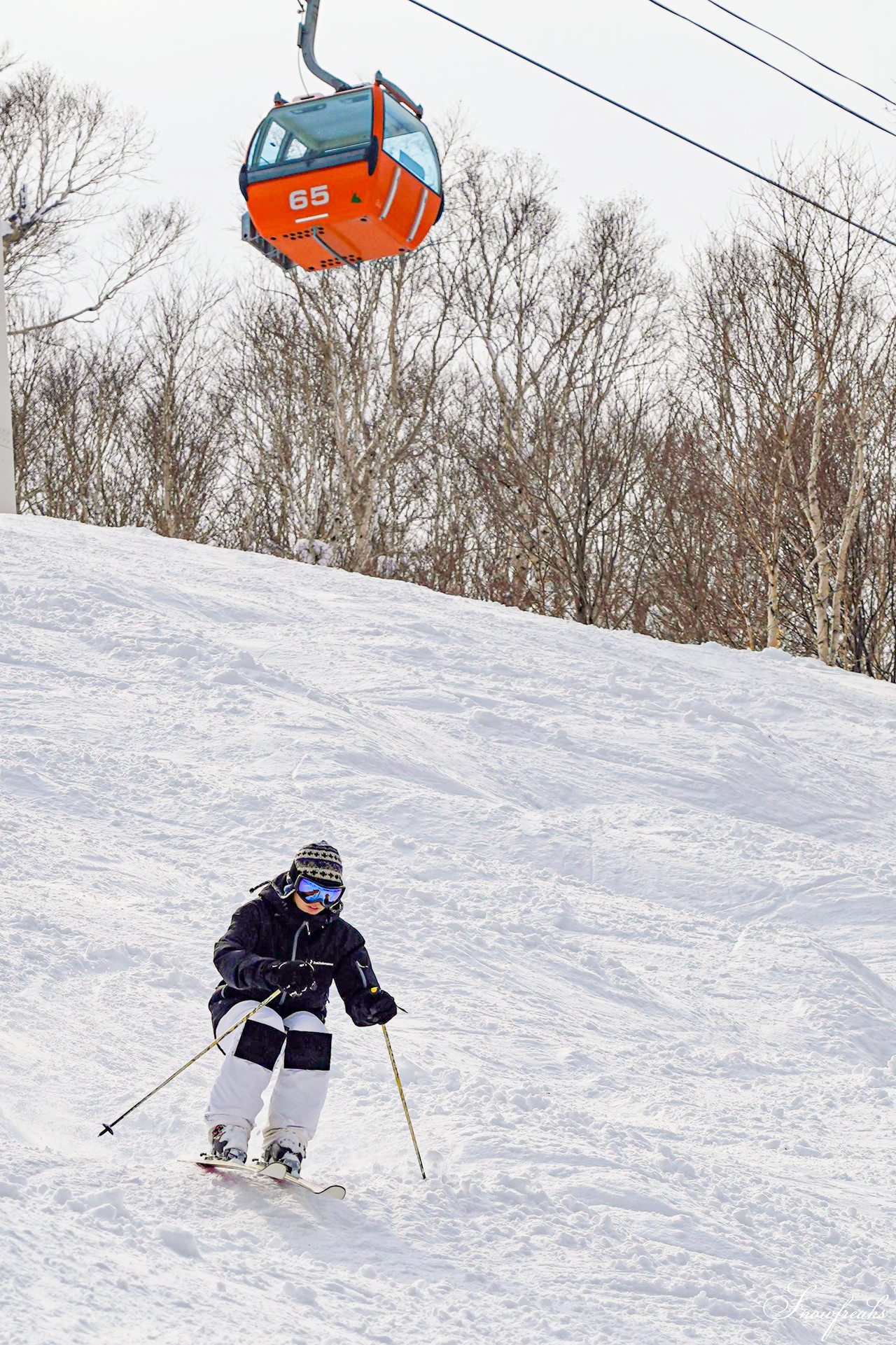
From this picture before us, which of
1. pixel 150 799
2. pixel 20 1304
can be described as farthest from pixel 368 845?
pixel 20 1304

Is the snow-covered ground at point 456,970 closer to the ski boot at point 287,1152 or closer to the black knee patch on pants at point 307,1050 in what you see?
the ski boot at point 287,1152

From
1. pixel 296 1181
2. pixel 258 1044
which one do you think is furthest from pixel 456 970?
pixel 296 1181

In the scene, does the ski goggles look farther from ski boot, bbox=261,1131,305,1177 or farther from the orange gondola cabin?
the orange gondola cabin

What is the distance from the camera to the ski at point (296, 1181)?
12.7 feet

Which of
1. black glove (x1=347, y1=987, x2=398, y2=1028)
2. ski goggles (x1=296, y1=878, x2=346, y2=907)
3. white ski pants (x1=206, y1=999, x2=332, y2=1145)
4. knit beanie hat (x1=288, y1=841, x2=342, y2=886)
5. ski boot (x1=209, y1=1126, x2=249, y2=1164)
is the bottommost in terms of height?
ski boot (x1=209, y1=1126, x2=249, y2=1164)

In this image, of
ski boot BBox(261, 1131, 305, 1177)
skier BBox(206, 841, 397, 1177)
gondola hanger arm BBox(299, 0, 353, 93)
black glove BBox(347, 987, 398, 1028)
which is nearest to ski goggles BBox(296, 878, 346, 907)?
skier BBox(206, 841, 397, 1177)

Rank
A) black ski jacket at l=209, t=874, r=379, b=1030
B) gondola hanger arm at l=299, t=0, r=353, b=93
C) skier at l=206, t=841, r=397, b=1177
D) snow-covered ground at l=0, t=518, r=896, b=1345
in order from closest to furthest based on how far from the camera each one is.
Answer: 1. snow-covered ground at l=0, t=518, r=896, b=1345
2. skier at l=206, t=841, r=397, b=1177
3. black ski jacket at l=209, t=874, r=379, b=1030
4. gondola hanger arm at l=299, t=0, r=353, b=93

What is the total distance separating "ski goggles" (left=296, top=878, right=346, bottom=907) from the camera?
422 centimetres

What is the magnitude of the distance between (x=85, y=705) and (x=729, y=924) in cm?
467

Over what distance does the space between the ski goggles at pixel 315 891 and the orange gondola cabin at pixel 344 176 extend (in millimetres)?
8203

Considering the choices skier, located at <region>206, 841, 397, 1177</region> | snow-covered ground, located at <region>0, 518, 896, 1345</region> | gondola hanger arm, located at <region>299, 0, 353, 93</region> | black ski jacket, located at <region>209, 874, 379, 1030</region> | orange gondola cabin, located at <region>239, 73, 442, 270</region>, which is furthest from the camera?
orange gondola cabin, located at <region>239, 73, 442, 270</region>

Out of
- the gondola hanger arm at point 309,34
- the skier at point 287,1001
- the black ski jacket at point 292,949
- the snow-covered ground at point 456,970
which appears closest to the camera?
the snow-covered ground at point 456,970

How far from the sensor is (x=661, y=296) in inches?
1098

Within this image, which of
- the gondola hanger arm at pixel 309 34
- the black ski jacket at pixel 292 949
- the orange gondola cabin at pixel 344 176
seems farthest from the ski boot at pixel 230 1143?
the orange gondola cabin at pixel 344 176
